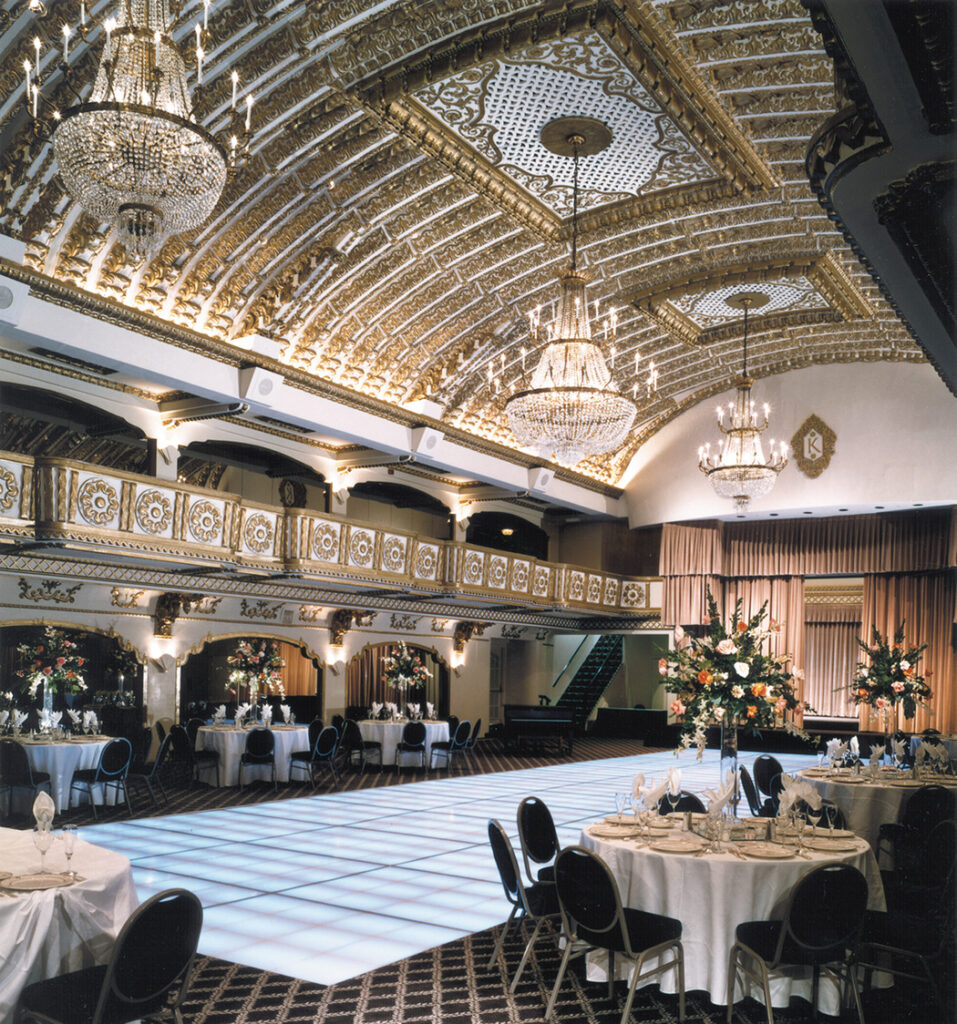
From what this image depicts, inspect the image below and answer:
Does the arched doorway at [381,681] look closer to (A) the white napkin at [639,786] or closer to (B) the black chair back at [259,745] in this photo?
(B) the black chair back at [259,745]

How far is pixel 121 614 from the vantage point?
1359 cm

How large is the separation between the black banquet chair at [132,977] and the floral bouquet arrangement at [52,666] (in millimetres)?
8360

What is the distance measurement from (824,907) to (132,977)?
288 centimetres

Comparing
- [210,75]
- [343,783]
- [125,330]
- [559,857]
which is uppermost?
[210,75]

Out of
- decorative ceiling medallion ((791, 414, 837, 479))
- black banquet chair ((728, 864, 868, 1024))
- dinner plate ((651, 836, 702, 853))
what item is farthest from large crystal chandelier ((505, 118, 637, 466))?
decorative ceiling medallion ((791, 414, 837, 479))

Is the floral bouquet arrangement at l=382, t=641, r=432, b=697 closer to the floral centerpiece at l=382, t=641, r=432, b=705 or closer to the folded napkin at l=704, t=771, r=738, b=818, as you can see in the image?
the floral centerpiece at l=382, t=641, r=432, b=705

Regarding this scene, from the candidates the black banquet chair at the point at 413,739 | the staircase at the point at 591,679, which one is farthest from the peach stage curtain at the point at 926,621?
the black banquet chair at the point at 413,739

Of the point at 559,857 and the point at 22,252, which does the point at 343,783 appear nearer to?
the point at 22,252

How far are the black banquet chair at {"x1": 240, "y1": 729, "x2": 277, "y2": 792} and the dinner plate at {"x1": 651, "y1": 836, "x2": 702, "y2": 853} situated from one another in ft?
27.1

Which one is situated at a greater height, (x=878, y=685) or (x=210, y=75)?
(x=210, y=75)

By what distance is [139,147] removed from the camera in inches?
186

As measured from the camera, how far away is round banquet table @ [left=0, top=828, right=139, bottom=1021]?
354cm

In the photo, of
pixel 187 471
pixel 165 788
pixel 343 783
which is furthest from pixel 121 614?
pixel 187 471

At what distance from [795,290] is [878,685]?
710 centimetres
